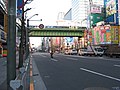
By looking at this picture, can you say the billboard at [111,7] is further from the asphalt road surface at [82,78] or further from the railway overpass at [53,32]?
the asphalt road surface at [82,78]

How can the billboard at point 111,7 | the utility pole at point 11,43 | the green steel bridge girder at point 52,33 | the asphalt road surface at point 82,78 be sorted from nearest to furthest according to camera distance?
1. the utility pole at point 11,43
2. the asphalt road surface at point 82,78
3. the green steel bridge girder at point 52,33
4. the billboard at point 111,7

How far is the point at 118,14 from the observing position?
9775 cm

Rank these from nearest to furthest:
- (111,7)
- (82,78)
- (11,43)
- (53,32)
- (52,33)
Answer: (11,43) → (82,78) → (52,33) → (53,32) → (111,7)

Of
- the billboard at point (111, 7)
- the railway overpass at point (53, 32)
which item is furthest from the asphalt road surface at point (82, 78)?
the billboard at point (111, 7)

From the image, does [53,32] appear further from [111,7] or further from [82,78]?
[82,78]

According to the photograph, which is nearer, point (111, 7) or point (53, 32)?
point (53, 32)

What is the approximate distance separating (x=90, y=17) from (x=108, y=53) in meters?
65.4

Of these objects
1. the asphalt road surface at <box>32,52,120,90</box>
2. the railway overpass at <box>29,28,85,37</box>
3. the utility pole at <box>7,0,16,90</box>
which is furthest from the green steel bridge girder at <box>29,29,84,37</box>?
the utility pole at <box>7,0,16,90</box>

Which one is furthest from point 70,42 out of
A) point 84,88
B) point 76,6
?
point 84,88

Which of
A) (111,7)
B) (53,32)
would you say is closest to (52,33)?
(53,32)

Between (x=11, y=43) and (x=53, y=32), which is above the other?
(x=53, y=32)

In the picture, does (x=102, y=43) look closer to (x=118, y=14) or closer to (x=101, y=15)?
(x=118, y=14)

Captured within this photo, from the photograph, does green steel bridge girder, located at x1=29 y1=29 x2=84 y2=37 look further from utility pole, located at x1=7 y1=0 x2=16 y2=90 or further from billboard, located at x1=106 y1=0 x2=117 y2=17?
utility pole, located at x1=7 y1=0 x2=16 y2=90

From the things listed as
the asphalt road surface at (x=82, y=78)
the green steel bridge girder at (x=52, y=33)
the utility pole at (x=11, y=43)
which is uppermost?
the green steel bridge girder at (x=52, y=33)
